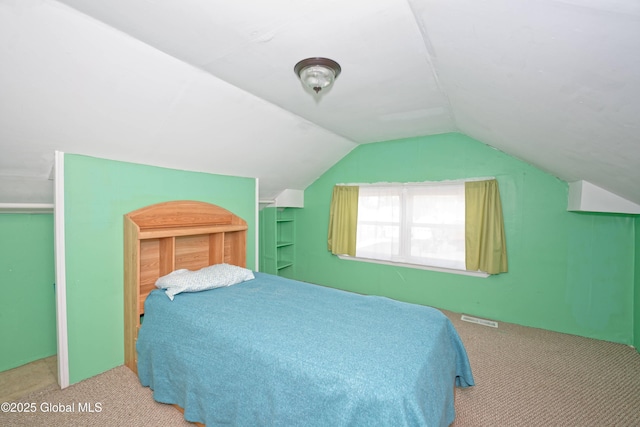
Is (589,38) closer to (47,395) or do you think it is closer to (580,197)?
(580,197)

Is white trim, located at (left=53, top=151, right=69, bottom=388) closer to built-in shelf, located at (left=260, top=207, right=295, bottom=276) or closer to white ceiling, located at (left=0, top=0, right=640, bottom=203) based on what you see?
white ceiling, located at (left=0, top=0, right=640, bottom=203)

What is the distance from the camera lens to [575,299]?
2.73 m

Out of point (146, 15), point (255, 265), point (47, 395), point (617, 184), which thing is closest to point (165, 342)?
point (47, 395)

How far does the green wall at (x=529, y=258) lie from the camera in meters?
2.60

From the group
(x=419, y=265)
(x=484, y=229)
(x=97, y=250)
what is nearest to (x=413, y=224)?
(x=419, y=265)

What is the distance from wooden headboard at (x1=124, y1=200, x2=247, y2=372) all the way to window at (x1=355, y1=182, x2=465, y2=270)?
1.78m

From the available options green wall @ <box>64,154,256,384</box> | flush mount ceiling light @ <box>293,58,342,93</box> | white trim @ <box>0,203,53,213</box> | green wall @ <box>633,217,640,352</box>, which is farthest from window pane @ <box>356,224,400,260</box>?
white trim @ <box>0,203,53,213</box>

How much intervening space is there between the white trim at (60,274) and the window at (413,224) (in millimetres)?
3128

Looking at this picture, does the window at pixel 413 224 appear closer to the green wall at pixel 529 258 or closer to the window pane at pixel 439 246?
the window pane at pixel 439 246

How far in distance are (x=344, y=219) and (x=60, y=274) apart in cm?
305

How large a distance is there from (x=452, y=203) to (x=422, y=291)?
1203 millimetres

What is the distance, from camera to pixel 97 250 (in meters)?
2.05

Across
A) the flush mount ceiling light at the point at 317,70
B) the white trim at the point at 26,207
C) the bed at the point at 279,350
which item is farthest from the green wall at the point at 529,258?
the white trim at the point at 26,207

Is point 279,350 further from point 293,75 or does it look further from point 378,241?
point 378,241
